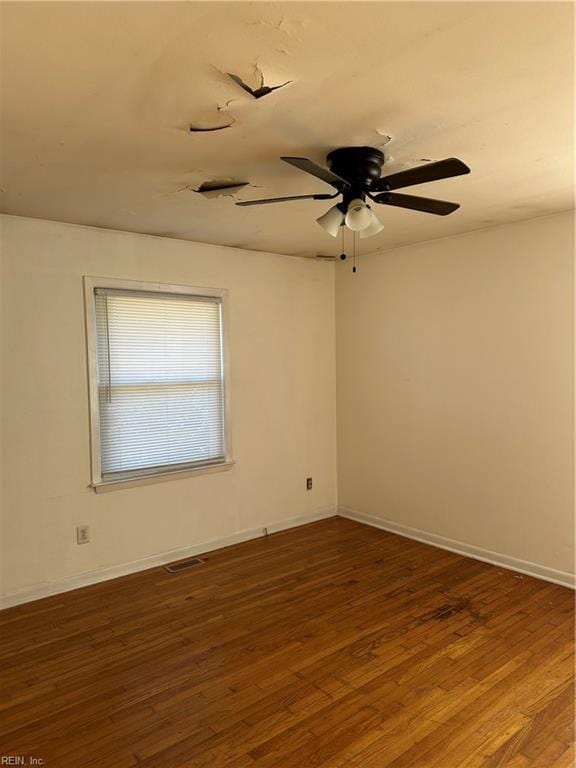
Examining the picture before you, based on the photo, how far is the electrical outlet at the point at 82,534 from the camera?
11.7 ft

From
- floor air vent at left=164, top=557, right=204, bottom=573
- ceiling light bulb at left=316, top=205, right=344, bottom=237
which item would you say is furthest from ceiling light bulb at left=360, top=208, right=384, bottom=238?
floor air vent at left=164, top=557, right=204, bottom=573

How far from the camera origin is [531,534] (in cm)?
365

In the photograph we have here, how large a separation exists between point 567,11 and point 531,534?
10.3 feet

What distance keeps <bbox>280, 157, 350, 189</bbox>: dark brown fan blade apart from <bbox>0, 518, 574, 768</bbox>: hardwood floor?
2220mm

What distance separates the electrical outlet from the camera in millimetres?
3570

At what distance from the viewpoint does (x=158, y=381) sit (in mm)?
3904

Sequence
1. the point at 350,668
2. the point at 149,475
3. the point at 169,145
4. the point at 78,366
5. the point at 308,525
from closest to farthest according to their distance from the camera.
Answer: the point at 169,145
the point at 350,668
the point at 78,366
the point at 149,475
the point at 308,525

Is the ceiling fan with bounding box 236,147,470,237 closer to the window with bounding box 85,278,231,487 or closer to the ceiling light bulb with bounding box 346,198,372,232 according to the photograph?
the ceiling light bulb with bounding box 346,198,372,232

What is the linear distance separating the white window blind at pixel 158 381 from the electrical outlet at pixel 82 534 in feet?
1.22

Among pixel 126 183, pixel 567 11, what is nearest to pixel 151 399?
pixel 126 183

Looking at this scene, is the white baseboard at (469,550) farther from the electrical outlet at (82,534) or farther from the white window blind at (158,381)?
the electrical outlet at (82,534)

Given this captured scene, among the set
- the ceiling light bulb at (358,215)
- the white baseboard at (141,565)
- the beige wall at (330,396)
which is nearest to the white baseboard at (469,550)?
the beige wall at (330,396)

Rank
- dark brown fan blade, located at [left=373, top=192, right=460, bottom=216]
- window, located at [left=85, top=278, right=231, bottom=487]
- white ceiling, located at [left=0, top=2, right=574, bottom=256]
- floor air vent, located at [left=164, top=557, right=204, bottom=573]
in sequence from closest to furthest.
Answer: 1. white ceiling, located at [left=0, top=2, right=574, bottom=256]
2. dark brown fan blade, located at [left=373, top=192, right=460, bottom=216]
3. window, located at [left=85, top=278, right=231, bottom=487]
4. floor air vent, located at [left=164, top=557, right=204, bottom=573]

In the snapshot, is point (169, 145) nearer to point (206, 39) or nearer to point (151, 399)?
point (206, 39)
